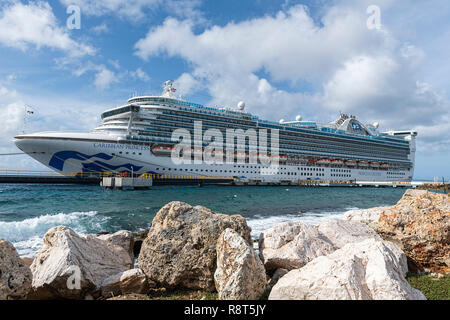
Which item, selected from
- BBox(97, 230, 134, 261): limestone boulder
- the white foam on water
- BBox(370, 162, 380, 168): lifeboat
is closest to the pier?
the white foam on water

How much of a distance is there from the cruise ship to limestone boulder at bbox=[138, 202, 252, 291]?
3343 centimetres

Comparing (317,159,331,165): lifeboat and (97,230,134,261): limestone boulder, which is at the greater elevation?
(317,159,331,165): lifeboat

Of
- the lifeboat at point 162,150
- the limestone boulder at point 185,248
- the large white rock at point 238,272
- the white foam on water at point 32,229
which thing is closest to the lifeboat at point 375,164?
the lifeboat at point 162,150

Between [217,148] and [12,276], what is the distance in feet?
135

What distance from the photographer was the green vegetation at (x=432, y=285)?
4.05 metres

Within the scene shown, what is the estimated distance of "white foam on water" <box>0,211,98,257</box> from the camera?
8.54 metres

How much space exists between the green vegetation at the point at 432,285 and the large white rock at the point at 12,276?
20.1 ft

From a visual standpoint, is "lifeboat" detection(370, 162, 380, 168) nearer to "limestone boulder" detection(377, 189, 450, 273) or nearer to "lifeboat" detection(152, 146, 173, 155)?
"lifeboat" detection(152, 146, 173, 155)

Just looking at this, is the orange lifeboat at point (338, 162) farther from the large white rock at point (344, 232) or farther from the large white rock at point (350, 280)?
the large white rock at point (350, 280)

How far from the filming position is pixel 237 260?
3830 mm

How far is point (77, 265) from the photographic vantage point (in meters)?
4.26

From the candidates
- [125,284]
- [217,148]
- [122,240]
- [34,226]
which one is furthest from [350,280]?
[217,148]

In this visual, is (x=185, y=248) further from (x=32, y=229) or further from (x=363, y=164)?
(x=363, y=164)
